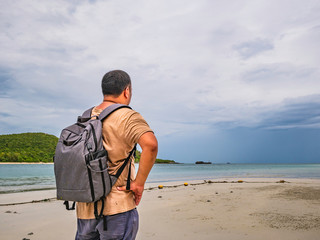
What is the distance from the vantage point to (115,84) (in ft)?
7.45

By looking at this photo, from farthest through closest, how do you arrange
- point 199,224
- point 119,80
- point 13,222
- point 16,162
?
point 16,162
point 13,222
point 199,224
point 119,80

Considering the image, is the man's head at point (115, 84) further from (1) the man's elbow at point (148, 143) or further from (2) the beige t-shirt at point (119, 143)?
(1) the man's elbow at point (148, 143)

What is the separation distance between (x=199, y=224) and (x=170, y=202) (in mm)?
2975

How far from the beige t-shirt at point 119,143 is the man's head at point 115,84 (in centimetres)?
29

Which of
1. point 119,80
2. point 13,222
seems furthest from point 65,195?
point 13,222

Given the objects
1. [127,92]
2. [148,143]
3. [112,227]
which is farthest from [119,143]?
[112,227]

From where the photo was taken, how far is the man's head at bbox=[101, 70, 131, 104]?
7.47ft

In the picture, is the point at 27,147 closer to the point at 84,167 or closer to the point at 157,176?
the point at 157,176

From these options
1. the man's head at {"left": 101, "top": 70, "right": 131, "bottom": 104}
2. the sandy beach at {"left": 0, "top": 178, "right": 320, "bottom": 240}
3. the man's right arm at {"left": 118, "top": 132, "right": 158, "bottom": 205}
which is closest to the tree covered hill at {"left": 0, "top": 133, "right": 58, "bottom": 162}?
the sandy beach at {"left": 0, "top": 178, "right": 320, "bottom": 240}

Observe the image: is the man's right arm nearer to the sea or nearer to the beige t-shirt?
the beige t-shirt

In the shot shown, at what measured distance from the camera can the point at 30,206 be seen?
837 centimetres

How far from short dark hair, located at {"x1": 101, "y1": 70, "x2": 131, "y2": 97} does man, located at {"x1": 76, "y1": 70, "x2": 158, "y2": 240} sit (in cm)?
28

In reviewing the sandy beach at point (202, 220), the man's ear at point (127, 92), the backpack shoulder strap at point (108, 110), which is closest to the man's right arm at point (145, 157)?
the backpack shoulder strap at point (108, 110)

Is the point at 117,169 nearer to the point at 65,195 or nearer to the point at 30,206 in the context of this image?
the point at 65,195
